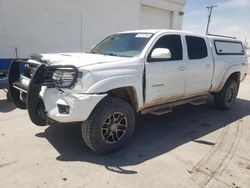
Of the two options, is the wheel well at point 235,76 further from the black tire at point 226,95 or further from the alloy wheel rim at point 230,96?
the alloy wheel rim at point 230,96

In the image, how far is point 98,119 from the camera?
3439 mm

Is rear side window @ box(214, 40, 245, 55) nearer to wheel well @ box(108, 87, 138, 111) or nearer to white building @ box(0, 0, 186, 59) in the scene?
wheel well @ box(108, 87, 138, 111)

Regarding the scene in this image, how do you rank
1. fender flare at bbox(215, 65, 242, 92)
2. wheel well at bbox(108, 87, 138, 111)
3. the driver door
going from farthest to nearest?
fender flare at bbox(215, 65, 242, 92), the driver door, wheel well at bbox(108, 87, 138, 111)

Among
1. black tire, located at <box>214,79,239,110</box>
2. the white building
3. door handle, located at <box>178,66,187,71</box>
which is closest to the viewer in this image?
door handle, located at <box>178,66,187,71</box>

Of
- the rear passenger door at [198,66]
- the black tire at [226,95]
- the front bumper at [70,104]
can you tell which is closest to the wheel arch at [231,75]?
the black tire at [226,95]

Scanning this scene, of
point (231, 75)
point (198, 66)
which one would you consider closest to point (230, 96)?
point (231, 75)

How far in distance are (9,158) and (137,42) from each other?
2.78 meters

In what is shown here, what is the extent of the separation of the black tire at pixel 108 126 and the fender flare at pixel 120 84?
0.69 feet

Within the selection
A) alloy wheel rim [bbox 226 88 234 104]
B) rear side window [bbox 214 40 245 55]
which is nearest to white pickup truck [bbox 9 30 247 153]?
rear side window [bbox 214 40 245 55]

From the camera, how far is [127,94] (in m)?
3.96

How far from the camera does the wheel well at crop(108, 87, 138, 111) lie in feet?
12.5

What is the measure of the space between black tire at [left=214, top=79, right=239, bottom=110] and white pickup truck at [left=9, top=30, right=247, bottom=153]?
746mm

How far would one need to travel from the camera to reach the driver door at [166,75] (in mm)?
4098

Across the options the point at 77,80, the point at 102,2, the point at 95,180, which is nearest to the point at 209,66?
the point at 77,80
